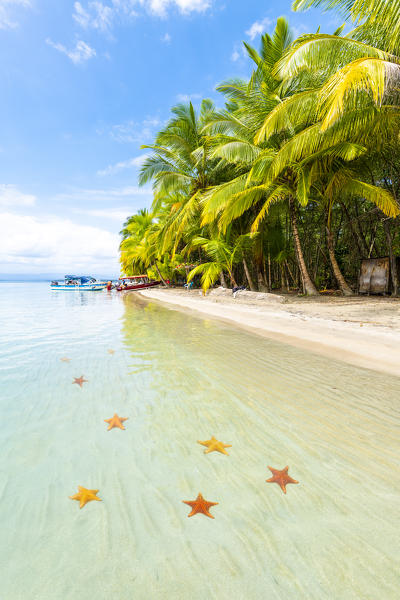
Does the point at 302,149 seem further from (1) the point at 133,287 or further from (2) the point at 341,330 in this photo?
(1) the point at 133,287

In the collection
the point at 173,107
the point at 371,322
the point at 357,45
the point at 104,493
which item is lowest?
the point at 104,493

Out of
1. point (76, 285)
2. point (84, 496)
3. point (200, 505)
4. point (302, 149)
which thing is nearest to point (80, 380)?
point (84, 496)

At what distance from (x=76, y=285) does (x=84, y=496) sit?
41.4 m

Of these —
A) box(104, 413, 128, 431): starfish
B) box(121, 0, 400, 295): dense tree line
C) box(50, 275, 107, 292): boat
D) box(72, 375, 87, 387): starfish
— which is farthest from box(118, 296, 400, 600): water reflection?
box(50, 275, 107, 292): boat

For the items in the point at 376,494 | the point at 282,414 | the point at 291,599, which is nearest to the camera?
the point at 291,599

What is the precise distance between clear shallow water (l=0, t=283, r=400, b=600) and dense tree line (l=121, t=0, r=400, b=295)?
617 cm

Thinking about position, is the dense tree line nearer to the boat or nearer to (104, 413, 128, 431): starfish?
(104, 413, 128, 431): starfish

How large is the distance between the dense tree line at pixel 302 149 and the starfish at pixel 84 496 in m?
7.34

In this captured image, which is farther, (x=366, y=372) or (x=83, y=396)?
(x=366, y=372)

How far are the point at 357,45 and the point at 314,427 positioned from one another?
904cm

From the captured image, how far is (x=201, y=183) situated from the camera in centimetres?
1655

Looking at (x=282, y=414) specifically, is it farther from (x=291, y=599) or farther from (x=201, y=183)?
(x=201, y=183)

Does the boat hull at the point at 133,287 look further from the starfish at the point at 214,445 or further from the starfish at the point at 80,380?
the starfish at the point at 214,445

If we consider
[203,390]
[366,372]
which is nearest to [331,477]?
[203,390]
